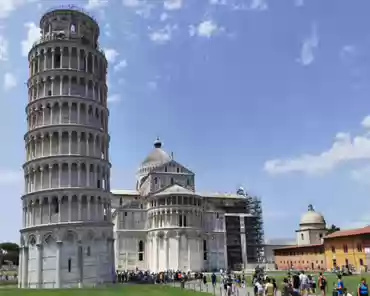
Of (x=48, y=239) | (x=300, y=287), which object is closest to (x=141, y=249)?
(x=48, y=239)

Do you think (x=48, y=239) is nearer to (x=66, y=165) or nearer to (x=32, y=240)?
(x=32, y=240)

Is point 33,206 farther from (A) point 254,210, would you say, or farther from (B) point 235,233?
(A) point 254,210

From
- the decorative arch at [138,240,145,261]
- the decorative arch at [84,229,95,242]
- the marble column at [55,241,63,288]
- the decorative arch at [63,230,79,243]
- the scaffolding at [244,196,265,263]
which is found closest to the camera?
the marble column at [55,241,63,288]

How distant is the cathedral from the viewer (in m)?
83.8

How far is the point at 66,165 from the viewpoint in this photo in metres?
55.3

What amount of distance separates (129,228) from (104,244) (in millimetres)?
33184

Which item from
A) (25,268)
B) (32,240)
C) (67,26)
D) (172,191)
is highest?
(67,26)

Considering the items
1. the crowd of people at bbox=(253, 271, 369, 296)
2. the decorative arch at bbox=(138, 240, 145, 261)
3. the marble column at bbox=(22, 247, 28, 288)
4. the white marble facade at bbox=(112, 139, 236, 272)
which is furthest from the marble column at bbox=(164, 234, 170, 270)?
the crowd of people at bbox=(253, 271, 369, 296)

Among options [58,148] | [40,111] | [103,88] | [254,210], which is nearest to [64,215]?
[58,148]

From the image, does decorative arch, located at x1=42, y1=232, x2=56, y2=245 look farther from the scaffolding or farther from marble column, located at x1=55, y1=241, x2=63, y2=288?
the scaffolding

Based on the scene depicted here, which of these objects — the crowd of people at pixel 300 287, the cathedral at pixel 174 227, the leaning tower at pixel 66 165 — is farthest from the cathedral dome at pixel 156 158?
the crowd of people at pixel 300 287

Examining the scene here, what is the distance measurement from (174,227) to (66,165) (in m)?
32.4

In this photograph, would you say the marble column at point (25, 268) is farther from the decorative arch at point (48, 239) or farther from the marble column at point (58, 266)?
the marble column at point (58, 266)

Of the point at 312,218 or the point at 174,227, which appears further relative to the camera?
the point at 312,218
